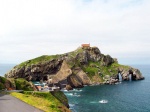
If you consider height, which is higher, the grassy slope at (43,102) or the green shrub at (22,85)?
the green shrub at (22,85)

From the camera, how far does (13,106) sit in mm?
44875

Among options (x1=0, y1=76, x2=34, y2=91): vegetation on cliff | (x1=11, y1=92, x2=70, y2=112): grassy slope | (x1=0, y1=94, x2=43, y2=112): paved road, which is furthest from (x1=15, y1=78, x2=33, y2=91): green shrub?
(x1=0, y1=94, x2=43, y2=112): paved road

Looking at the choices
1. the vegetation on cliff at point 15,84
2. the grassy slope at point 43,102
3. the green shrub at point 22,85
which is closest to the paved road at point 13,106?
the grassy slope at point 43,102

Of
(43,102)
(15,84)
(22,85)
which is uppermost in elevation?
(15,84)

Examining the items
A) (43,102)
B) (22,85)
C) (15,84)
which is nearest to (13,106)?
(43,102)

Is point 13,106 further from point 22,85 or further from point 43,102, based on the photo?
point 22,85

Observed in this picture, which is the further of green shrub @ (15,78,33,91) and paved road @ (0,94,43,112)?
green shrub @ (15,78,33,91)

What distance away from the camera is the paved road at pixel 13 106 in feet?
139

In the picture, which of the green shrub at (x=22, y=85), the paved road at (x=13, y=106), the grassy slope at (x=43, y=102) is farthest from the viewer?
the green shrub at (x=22, y=85)

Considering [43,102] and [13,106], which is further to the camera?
[43,102]

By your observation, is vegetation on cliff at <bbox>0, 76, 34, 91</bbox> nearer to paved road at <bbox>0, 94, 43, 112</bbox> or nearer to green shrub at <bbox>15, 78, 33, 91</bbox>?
green shrub at <bbox>15, 78, 33, 91</bbox>

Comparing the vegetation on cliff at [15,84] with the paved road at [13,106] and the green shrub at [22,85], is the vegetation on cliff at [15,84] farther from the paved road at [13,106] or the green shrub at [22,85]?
the paved road at [13,106]

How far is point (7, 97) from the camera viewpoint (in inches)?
2144

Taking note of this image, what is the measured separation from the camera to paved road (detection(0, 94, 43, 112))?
4225 centimetres
